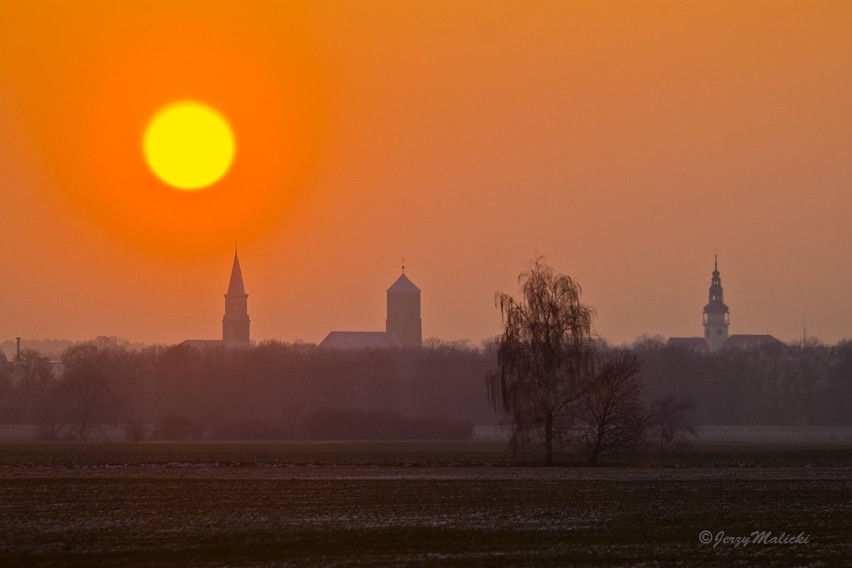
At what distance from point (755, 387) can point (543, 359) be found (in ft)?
294

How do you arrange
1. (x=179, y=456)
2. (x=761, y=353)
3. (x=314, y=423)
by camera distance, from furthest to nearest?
(x=761, y=353) → (x=314, y=423) → (x=179, y=456)

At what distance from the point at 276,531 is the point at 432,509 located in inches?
261

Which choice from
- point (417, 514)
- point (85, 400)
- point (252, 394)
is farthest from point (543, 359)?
point (252, 394)

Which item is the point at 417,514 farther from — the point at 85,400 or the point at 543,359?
the point at 85,400

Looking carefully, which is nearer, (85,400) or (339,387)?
(85,400)

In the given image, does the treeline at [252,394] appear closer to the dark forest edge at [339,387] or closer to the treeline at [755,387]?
the dark forest edge at [339,387]

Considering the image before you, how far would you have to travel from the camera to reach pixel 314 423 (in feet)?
377

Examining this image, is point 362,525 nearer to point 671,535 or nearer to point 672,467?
point 671,535

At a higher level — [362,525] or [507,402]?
[507,402]

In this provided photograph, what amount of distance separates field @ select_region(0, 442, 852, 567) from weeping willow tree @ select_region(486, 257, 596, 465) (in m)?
3.10

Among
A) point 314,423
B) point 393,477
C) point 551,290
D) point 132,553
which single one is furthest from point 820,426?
point 132,553

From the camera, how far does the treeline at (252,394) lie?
4508 inches

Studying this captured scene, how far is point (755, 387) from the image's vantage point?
152 metres

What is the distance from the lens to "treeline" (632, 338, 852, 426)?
142 meters
